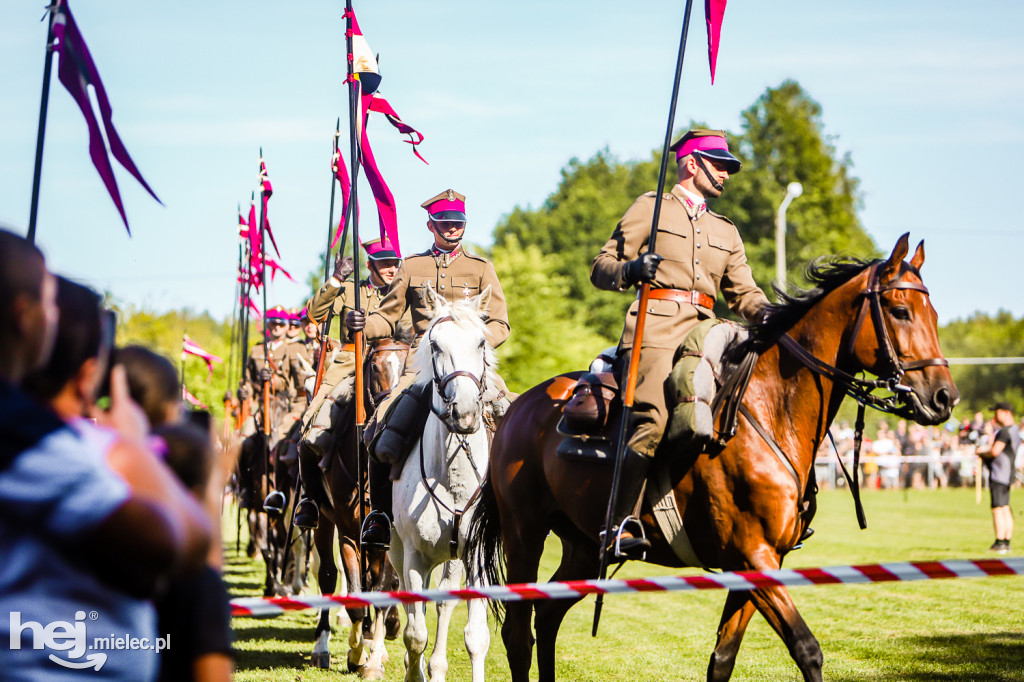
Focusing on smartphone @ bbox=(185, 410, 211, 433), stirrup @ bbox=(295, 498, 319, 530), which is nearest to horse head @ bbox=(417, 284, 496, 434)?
stirrup @ bbox=(295, 498, 319, 530)

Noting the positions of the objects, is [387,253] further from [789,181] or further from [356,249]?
[789,181]

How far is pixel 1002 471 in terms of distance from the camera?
19.0m

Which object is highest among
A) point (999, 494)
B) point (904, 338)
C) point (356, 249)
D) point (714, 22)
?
point (714, 22)

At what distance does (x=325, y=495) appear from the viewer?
10594mm

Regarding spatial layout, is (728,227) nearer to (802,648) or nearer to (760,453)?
(760,453)

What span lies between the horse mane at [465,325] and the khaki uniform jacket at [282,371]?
6.92m

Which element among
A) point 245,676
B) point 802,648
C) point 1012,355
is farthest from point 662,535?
point 1012,355

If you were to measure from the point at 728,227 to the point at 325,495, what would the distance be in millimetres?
5218

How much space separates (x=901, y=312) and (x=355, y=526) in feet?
17.5

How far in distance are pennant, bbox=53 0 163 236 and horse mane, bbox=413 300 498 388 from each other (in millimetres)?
3415

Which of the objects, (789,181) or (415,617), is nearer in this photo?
(415,617)

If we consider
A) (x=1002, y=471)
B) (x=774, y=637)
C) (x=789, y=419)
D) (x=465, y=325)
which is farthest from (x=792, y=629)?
(x=1002, y=471)

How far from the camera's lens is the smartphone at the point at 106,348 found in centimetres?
233

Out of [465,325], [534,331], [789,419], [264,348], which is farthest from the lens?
[534,331]
